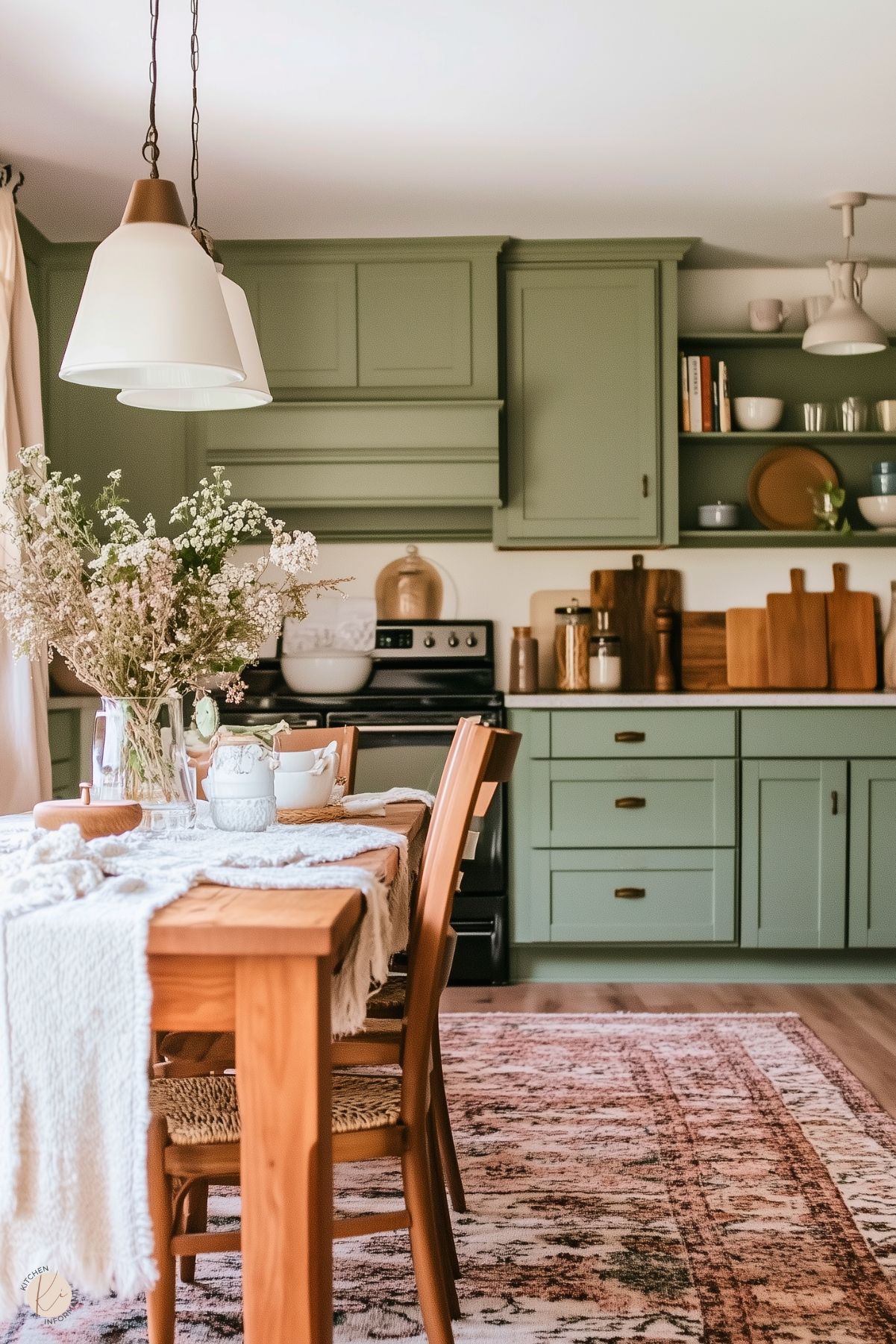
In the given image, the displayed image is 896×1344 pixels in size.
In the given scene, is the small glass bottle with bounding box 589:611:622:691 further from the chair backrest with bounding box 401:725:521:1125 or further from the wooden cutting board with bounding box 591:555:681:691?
the chair backrest with bounding box 401:725:521:1125

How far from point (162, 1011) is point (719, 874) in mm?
3127

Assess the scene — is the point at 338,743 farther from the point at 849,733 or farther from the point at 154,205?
the point at 849,733

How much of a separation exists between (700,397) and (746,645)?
36.4 inches

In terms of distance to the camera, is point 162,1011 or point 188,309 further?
point 188,309

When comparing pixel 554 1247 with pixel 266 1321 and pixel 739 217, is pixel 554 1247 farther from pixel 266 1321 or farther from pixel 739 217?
pixel 739 217

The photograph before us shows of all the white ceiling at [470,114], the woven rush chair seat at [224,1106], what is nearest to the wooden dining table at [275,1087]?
the woven rush chair seat at [224,1106]

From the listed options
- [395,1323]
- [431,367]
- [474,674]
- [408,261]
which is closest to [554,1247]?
[395,1323]

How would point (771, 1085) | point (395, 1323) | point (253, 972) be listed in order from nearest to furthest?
point (253, 972)
point (395, 1323)
point (771, 1085)

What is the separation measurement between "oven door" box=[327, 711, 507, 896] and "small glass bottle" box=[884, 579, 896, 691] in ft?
5.06

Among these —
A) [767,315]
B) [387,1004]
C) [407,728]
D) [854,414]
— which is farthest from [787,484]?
[387,1004]

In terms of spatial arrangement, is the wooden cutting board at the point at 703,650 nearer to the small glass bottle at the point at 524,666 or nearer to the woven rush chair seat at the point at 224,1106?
the small glass bottle at the point at 524,666

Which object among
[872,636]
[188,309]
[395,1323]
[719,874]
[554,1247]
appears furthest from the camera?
[872,636]

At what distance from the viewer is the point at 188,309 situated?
1753 mm

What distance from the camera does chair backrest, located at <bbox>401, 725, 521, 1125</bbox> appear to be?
159cm
